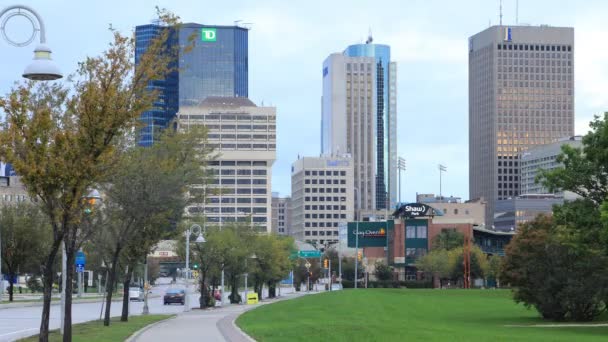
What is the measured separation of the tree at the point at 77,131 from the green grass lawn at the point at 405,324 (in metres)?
11.2

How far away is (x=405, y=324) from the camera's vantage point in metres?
45.1

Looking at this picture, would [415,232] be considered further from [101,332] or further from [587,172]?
[101,332]

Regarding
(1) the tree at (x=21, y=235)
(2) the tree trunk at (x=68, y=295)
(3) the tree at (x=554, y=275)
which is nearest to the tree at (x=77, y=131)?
(2) the tree trunk at (x=68, y=295)

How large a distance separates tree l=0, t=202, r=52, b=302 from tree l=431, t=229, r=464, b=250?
7281cm

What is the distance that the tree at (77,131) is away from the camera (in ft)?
78.5

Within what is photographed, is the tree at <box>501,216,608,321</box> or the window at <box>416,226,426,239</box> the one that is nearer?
the tree at <box>501,216,608,321</box>

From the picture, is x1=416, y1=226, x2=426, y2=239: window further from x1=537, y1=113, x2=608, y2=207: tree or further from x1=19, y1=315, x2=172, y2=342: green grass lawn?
x1=19, y1=315, x2=172, y2=342: green grass lawn

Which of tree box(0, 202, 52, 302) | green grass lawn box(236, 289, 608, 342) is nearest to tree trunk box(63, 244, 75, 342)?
green grass lawn box(236, 289, 608, 342)

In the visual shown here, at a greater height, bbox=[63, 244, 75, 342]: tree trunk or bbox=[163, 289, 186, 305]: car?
bbox=[63, 244, 75, 342]: tree trunk

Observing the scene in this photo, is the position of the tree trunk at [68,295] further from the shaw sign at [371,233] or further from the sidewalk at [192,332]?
the shaw sign at [371,233]

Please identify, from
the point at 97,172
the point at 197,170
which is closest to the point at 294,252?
the point at 197,170

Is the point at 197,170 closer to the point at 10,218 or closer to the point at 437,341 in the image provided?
the point at 437,341

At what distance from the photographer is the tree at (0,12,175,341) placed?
942 inches

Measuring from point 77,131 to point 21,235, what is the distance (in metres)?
68.6
